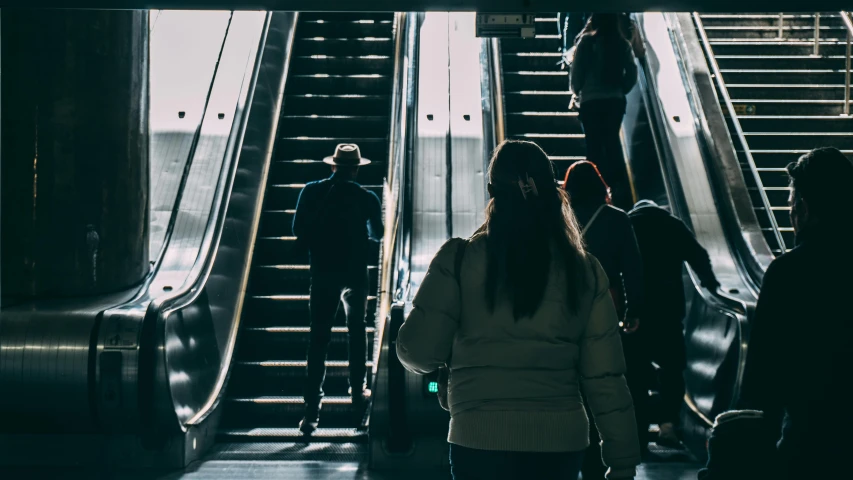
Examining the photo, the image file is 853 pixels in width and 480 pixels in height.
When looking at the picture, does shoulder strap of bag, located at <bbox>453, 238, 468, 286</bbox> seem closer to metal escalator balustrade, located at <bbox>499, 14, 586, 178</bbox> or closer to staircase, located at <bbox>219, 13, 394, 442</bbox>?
staircase, located at <bbox>219, 13, 394, 442</bbox>

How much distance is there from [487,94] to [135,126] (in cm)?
390

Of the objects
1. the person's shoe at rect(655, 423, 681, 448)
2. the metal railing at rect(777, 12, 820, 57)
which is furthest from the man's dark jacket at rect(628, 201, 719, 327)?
the metal railing at rect(777, 12, 820, 57)

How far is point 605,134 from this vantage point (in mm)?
7289

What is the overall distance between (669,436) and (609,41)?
2.95 meters

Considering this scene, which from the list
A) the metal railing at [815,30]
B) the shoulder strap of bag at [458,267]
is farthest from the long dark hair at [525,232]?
the metal railing at [815,30]

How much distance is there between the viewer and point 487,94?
9242mm

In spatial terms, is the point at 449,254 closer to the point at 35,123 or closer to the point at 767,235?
the point at 35,123

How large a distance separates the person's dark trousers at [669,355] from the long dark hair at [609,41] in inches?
87.1

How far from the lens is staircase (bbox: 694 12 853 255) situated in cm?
847

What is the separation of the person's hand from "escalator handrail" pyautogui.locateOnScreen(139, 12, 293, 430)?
8.80 feet

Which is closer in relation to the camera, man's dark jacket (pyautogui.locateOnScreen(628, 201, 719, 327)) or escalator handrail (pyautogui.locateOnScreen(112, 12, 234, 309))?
man's dark jacket (pyautogui.locateOnScreen(628, 201, 719, 327))

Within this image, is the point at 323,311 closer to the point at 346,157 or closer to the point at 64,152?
the point at 346,157

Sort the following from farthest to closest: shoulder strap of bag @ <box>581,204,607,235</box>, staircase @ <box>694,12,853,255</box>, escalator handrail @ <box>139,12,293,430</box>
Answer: staircase @ <box>694,12,853,255</box>
escalator handrail @ <box>139,12,293,430</box>
shoulder strap of bag @ <box>581,204,607,235</box>

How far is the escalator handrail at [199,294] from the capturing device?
5.52m
